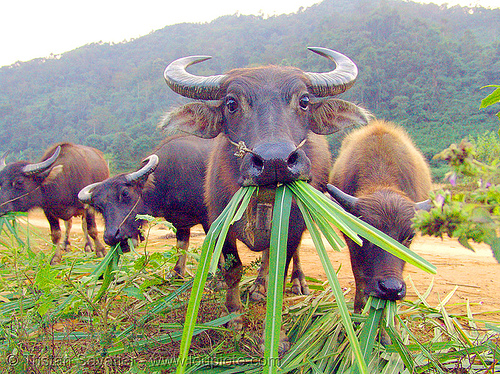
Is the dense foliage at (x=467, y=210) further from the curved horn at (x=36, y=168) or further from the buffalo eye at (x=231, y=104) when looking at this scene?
the curved horn at (x=36, y=168)

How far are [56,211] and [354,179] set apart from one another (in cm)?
549

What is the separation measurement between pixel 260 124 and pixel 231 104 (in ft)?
1.33

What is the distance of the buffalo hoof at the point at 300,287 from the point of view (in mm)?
4023

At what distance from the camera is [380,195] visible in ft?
8.48

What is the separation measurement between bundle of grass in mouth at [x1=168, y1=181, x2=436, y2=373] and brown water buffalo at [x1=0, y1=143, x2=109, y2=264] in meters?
4.38

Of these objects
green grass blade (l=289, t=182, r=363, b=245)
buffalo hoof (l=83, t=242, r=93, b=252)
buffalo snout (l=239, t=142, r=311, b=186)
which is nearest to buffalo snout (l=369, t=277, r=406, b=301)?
green grass blade (l=289, t=182, r=363, b=245)

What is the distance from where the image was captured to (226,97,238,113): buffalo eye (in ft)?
8.48

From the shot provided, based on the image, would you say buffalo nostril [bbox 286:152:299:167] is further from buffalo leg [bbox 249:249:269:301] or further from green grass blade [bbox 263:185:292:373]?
buffalo leg [bbox 249:249:269:301]

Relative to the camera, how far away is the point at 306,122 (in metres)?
2.70

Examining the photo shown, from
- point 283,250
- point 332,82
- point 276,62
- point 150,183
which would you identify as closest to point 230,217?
point 283,250

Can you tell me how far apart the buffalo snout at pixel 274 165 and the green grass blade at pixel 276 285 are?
15cm

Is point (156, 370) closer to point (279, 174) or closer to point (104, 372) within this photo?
point (104, 372)

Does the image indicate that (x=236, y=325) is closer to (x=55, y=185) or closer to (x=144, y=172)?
(x=144, y=172)

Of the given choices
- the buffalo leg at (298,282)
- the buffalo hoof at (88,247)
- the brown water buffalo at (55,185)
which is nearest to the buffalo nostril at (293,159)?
the buffalo leg at (298,282)
